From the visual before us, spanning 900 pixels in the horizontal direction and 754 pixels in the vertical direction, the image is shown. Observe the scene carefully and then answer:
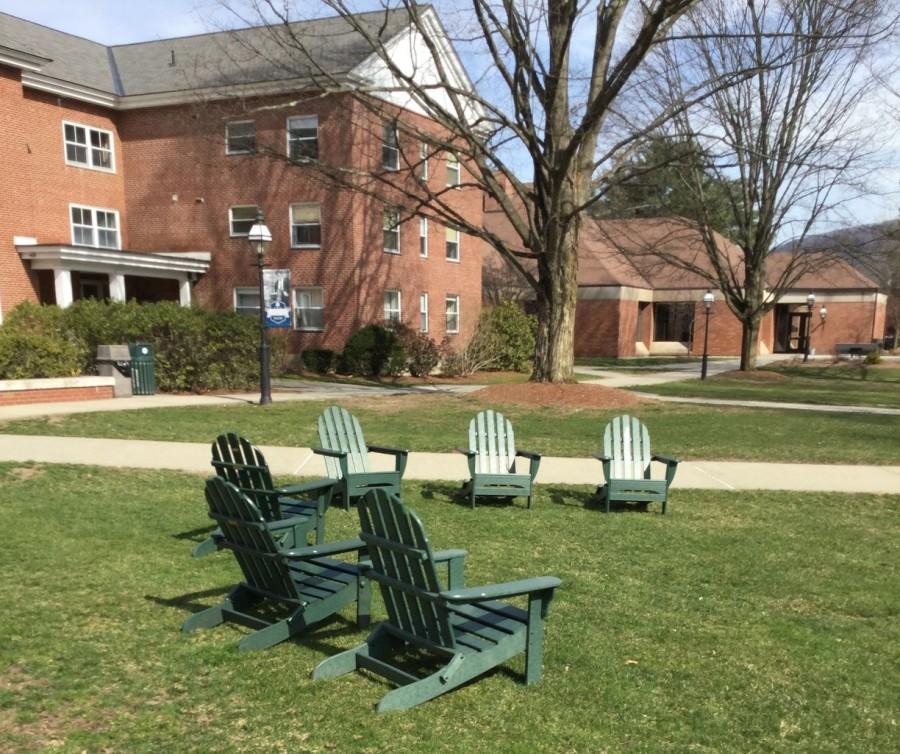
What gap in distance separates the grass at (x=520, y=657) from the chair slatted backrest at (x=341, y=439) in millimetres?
766

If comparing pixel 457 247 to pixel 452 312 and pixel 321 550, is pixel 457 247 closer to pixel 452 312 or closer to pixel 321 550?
pixel 452 312

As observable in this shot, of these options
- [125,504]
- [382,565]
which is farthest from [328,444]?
[382,565]

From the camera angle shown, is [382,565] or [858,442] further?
[858,442]

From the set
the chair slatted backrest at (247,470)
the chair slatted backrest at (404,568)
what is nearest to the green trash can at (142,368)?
the chair slatted backrest at (247,470)

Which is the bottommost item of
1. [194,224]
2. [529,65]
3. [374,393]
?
[374,393]

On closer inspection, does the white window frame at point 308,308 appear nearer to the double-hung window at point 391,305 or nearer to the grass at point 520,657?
the double-hung window at point 391,305

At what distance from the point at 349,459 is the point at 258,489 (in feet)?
7.61

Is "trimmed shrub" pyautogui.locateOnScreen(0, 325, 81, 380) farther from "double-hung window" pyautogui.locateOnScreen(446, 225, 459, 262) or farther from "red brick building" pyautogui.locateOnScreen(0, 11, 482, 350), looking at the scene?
"double-hung window" pyautogui.locateOnScreen(446, 225, 459, 262)

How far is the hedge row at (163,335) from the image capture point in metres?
16.4

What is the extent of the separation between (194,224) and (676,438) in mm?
20644

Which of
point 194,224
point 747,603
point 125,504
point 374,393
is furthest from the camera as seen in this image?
point 194,224

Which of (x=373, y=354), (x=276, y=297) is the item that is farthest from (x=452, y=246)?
(x=276, y=297)

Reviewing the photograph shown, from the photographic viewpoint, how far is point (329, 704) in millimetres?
3393

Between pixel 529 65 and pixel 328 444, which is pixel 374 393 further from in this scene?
pixel 328 444
